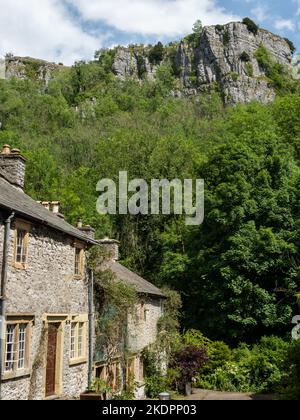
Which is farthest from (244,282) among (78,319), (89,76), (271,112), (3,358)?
(89,76)

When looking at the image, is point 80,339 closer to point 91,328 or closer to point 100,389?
point 91,328

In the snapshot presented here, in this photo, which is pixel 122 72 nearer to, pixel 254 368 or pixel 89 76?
pixel 89 76

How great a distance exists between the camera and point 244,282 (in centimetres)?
2858

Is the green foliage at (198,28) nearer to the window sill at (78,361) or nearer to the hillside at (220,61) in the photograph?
the hillside at (220,61)

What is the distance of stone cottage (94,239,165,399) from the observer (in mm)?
20016

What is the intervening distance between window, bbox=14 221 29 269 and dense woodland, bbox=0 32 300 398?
16.2 metres

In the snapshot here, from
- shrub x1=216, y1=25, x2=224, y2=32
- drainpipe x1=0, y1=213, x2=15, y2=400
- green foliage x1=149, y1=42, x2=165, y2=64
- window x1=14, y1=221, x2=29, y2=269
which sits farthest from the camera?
green foliage x1=149, y1=42, x2=165, y2=64

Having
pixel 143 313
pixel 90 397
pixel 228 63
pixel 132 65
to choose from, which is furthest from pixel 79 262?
pixel 132 65

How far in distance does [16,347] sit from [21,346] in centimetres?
45

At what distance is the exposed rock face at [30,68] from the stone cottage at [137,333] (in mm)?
108019

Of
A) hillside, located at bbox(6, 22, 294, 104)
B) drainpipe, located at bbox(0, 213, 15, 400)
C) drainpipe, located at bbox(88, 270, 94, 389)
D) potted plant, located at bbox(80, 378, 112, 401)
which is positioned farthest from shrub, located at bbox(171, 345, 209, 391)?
hillside, located at bbox(6, 22, 294, 104)

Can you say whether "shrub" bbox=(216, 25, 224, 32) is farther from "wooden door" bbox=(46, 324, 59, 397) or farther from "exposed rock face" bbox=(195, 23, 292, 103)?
"wooden door" bbox=(46, 324, 59, 397)

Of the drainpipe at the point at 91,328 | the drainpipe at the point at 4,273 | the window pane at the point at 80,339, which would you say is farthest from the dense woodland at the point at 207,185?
the drainpipe at the point at 4,273

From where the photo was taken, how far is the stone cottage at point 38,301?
12555 millimetres
